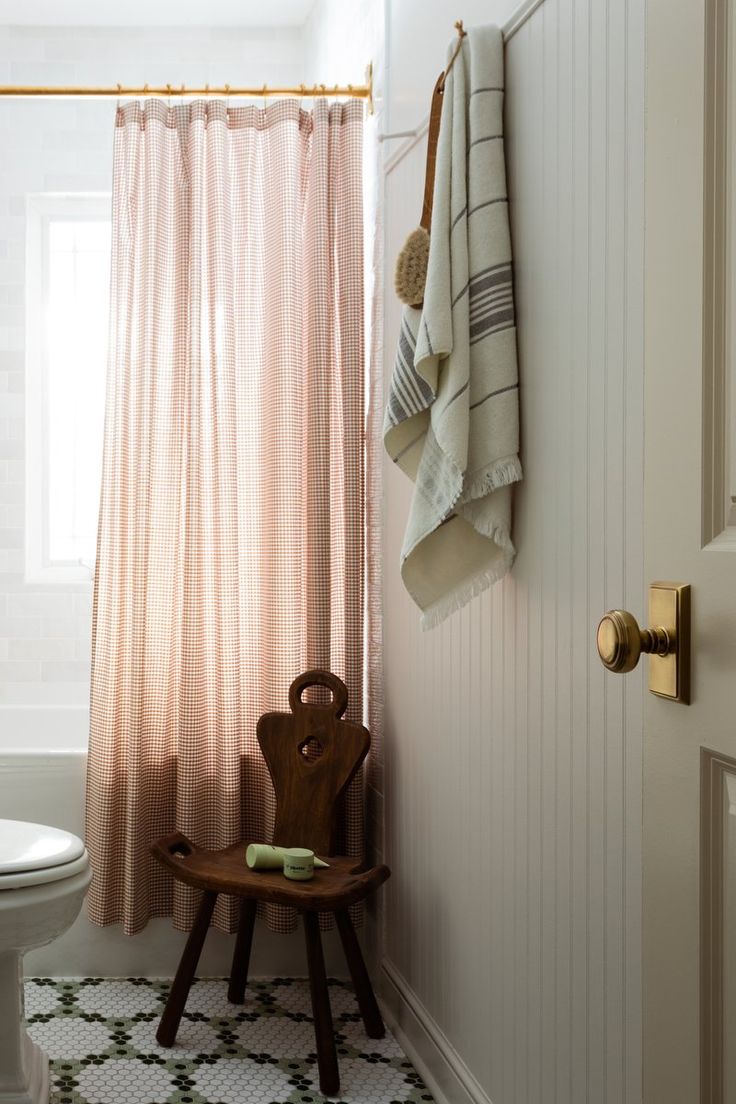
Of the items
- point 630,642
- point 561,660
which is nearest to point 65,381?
point 561,660

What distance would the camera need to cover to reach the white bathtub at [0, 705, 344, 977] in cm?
235

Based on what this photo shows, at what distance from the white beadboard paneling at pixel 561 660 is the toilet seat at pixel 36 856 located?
666 millimetres

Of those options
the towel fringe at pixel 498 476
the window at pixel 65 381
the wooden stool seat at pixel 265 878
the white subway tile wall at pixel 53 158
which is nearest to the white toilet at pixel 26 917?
the wooden stool seat at pixel 265 878

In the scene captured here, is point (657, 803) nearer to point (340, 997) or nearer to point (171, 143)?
point (340, 997)

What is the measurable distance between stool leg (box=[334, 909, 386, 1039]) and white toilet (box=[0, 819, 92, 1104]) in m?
0.51

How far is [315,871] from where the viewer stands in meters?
1.99

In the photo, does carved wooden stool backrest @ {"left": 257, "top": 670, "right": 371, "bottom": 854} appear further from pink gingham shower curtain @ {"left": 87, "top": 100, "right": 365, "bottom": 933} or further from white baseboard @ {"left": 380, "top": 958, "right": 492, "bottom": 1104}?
white baseboard @ {"left": 380, "top": 958, "right": 492, "bottom": 1104}

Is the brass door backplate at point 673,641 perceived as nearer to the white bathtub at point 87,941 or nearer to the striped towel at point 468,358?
the striped towel at point 468,358

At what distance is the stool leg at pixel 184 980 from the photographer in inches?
79.4

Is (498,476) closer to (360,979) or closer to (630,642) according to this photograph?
(630,642)

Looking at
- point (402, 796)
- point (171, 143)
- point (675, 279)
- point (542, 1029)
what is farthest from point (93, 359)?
point (675, 279)

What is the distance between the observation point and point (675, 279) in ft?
2.62

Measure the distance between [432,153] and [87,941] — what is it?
1862 millimetres

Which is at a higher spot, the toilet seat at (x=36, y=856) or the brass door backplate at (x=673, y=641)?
the brass door backplate at (x=673, y=641)
